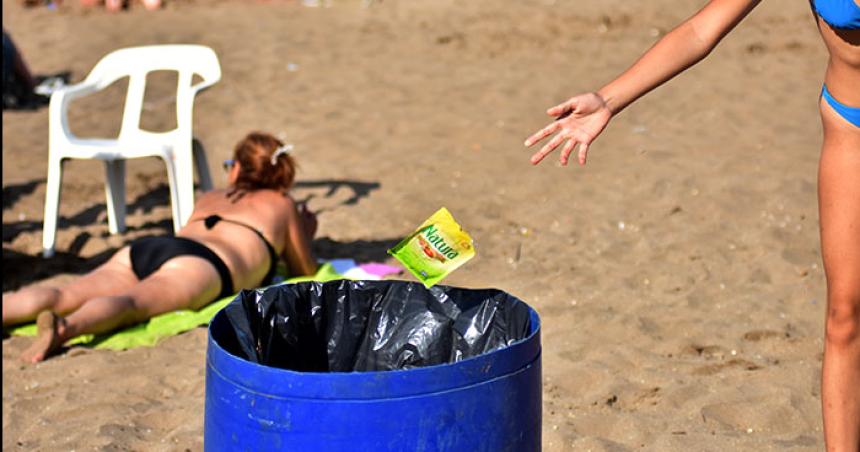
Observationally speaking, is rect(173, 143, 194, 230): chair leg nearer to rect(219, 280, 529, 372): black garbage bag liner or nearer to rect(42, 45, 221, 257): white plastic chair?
rect(42, 45, 221, 257): white plastic chair

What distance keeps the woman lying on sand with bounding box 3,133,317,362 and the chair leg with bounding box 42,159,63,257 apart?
70cm

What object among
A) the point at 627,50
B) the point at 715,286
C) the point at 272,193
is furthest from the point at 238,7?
the point at 715,286

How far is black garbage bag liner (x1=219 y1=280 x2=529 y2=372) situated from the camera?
252 centimetres

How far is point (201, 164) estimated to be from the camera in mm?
5984

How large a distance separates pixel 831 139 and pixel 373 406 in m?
1.21

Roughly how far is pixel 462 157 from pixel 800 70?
3256mm

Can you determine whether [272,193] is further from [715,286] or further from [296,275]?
[715,286]

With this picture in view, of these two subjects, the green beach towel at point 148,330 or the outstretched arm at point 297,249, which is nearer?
the green beach towel at point 148,330

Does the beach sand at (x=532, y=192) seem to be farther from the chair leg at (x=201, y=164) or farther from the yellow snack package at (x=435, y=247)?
the yellow snack package at (x=435, y=247)

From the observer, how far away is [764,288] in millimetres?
4676

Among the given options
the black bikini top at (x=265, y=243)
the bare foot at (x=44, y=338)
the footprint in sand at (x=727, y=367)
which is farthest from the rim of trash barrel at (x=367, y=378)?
the black bikini top at (x=265, y=243)

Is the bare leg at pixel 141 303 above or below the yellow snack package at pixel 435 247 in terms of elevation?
below

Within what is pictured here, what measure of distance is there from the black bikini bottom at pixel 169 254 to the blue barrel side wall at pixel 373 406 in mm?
2613

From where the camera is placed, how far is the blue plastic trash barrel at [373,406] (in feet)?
Result: 6.56
